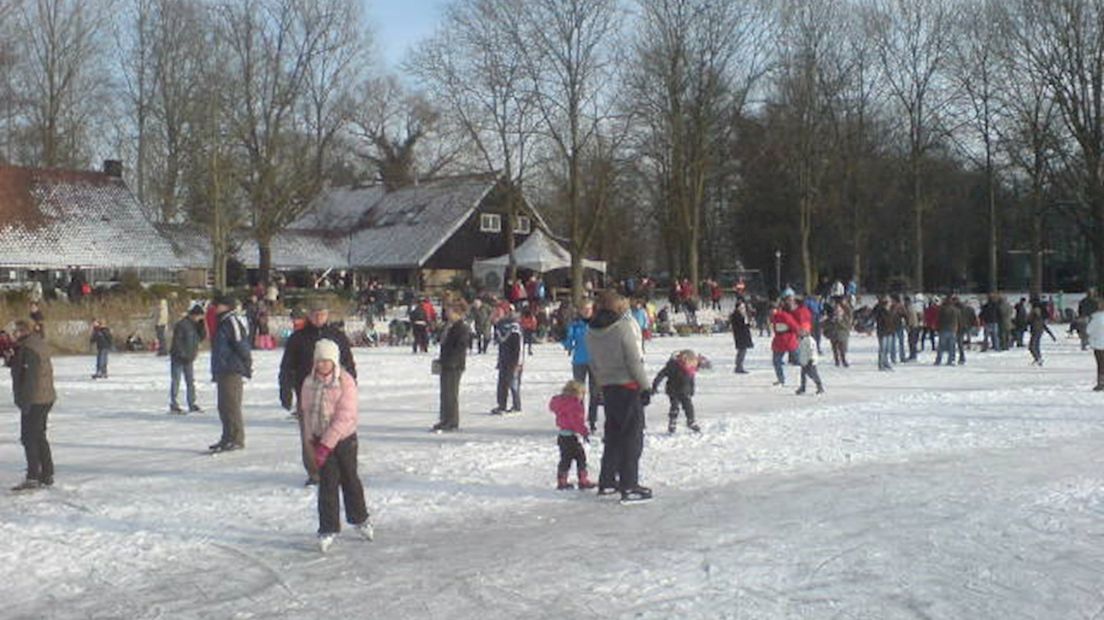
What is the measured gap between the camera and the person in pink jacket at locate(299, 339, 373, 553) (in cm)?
745

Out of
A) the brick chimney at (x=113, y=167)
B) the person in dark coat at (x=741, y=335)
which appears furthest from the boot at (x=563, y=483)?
the brick chimney at (x=113, y=167)

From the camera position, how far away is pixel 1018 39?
45.1m

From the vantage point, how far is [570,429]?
961 centimetres

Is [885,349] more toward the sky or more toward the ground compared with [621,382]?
more toward the ground

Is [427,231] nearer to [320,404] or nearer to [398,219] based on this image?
[398,219]

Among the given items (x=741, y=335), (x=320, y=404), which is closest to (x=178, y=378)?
(x=320, y=404)

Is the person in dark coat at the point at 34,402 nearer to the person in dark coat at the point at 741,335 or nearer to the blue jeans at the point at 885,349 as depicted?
the person in dark coat at the point at 741,335

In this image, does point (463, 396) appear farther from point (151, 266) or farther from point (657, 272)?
point (657, 272)

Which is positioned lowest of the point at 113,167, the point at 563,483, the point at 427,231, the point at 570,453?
the point at 563,483

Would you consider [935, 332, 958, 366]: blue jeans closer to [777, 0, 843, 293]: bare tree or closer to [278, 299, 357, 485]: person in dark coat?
[278, 299, 357, 485]: person in dark coat

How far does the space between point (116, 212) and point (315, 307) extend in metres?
40.9

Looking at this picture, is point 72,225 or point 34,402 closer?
point 34,402

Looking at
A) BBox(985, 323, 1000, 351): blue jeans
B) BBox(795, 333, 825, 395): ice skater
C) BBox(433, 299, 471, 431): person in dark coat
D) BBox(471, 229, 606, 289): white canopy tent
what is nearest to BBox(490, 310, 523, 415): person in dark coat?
BBox(433, 299, 471, 431): person in dark coat

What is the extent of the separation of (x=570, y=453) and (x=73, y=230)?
4101 centimetres
